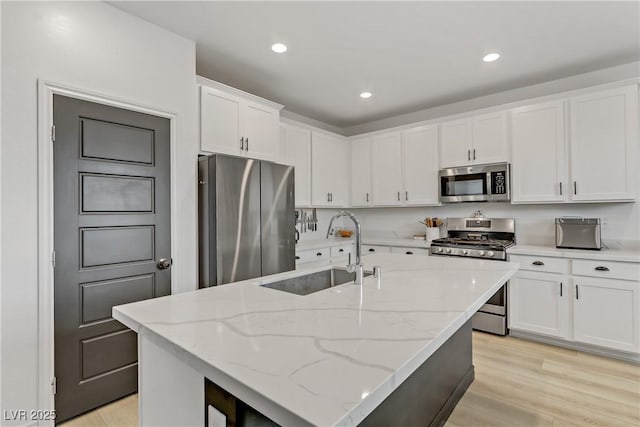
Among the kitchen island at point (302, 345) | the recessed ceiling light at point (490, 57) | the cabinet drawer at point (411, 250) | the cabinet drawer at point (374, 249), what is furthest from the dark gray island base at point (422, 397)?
the recessed ceiling light at point (490, 57)

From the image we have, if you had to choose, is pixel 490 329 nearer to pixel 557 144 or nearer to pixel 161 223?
pixel 557 144

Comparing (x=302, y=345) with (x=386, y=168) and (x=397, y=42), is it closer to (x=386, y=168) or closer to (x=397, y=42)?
(x=397, y=42)

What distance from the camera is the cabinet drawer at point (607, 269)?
8.61 ft

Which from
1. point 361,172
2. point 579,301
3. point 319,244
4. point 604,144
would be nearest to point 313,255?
point 319,244

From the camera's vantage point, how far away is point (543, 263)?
3062 millimetres

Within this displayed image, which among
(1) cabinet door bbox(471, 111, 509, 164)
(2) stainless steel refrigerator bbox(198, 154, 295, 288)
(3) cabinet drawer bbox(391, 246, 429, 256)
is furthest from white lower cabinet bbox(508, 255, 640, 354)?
(2) stainless steel refrigerator bbox(198, 154, 295, 288)

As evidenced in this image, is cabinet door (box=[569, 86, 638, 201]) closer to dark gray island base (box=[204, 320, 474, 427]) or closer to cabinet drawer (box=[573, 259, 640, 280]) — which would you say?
cabinet drawer (box=[573, 259, 640, 280])

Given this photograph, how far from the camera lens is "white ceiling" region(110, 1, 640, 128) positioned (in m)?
2.21

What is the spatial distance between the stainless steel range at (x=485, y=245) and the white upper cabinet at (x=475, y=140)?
2.39ft

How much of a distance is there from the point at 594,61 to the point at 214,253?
391 centimetres

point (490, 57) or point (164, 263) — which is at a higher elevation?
point (490, 57)

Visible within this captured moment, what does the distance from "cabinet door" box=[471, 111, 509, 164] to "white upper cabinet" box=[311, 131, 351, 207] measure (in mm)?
1751

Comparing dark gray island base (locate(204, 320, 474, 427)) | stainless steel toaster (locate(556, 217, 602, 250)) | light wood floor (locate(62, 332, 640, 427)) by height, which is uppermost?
stainless steel toaster (locate(556, 217, 602, 250))

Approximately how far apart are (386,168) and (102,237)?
11.1 feet
